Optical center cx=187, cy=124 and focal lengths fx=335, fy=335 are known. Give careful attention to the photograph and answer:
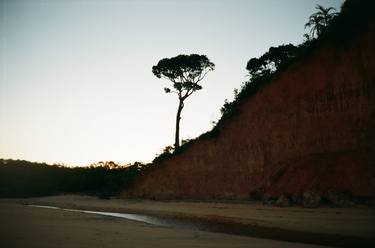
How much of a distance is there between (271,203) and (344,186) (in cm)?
383

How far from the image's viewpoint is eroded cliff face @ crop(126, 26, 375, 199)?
1802 centimetres

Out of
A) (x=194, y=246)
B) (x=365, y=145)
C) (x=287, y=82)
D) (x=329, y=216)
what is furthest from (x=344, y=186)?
(x=194, y=246)

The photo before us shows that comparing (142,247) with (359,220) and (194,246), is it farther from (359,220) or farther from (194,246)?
(359,220)

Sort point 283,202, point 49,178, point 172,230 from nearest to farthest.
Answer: point 172,230 < point 283,202 < point 49,178

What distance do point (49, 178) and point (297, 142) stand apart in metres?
37.5

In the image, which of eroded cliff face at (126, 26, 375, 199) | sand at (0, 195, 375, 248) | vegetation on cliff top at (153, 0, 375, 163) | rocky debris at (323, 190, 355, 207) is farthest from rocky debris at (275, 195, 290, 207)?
vegetation on cliff top at (153, 0, 375, 163)

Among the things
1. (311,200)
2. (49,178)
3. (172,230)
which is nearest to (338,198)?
(311,200)

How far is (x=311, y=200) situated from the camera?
15.7 metres

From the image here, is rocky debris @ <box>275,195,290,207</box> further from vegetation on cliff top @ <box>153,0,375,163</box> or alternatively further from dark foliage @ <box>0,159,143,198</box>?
dark foliage @ <box>0,159,143,198</box>

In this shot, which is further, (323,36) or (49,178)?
(49,178)

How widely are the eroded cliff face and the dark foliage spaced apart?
14072 millimetres

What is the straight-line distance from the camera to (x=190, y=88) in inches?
1567

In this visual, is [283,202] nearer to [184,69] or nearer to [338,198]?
[338,198]

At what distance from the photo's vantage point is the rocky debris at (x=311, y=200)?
609 inches
